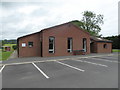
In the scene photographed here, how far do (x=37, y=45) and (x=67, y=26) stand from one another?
6.35 metres

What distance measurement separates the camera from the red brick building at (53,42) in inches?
622

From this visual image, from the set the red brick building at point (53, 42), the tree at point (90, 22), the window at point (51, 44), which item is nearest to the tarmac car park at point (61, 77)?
the red brick building at point (53, 42)

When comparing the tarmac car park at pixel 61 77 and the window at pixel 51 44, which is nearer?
the tarmac car park at pixel 61 77

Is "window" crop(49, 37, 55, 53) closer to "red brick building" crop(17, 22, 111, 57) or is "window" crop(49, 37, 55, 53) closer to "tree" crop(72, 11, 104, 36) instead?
"red brick building" crop(17, 22, 111, 57)

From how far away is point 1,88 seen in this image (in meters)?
4.39

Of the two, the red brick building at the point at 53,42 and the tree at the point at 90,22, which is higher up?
the tree at the point at 90,22

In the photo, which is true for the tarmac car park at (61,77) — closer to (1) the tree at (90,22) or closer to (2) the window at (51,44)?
(2) the window at (51,44)

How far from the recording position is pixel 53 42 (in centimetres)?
1661

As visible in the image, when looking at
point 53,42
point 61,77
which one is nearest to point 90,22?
point 53,42

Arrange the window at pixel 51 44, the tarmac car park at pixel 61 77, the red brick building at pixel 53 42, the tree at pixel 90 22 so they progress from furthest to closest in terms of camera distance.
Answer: the tree at pixel 90 22 < the window at pixel 51 44 < the red brick building at pixel 53 42 < the tarmac car park at pixel 61 77

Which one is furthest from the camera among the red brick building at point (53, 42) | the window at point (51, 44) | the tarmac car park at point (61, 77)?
the window at point (51, 44)

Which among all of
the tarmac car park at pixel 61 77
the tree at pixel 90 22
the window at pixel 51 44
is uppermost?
the tree at pixel 90 22

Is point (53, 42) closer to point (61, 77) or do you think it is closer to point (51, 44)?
point (51, 44)

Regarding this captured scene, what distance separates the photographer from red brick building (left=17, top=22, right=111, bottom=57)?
15805 mm
